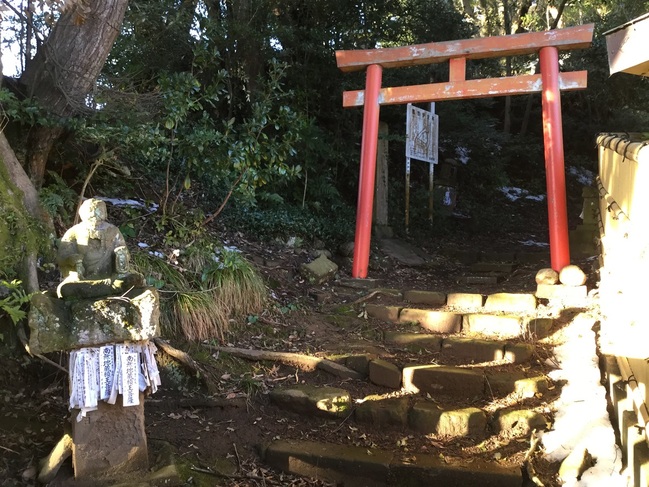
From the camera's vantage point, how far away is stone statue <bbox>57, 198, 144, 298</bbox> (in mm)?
2875

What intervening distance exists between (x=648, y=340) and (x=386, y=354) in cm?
252

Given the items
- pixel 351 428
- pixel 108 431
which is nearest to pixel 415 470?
pixel 351 428

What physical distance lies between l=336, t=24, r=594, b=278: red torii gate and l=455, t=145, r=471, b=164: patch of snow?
611cm

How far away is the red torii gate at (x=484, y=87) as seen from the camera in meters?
6.91

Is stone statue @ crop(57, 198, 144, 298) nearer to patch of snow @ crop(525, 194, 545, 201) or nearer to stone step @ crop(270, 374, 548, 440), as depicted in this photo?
stone step @ crop(270, 374, 548, 440)

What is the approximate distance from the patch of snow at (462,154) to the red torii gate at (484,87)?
6114mm

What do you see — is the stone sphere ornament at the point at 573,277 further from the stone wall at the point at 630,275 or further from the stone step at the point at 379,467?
the stone step at the point at 379,467

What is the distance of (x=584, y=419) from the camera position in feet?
11.7

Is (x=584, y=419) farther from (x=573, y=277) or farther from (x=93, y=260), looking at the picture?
(x=93, y=260)

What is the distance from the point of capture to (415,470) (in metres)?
3.37

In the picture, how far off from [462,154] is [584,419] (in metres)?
10.9

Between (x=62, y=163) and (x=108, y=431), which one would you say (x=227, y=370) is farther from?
(x=62, y=163)

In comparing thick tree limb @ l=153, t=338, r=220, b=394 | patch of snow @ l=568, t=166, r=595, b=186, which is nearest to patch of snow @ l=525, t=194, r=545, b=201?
patch of snow @ l=568, t=166, r=595, b=186

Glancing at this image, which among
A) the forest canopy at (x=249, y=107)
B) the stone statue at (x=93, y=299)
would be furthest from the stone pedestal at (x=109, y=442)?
the forest canopy at (x=249, y=107)
